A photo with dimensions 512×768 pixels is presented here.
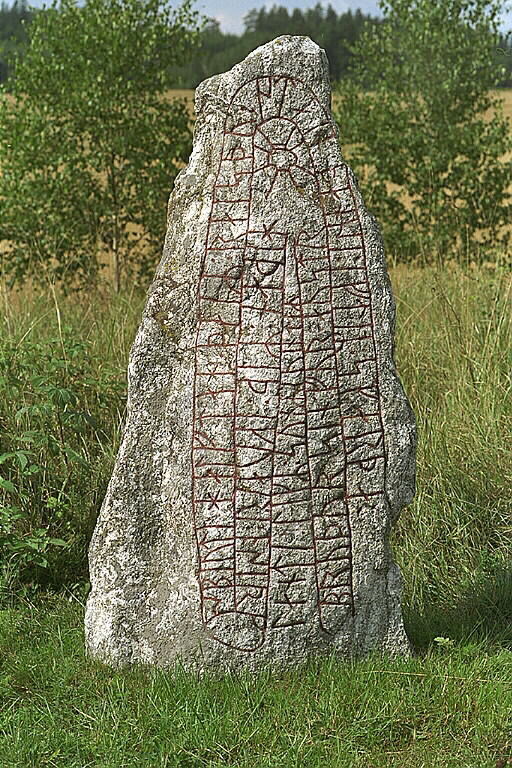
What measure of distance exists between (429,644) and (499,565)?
0.78 metres

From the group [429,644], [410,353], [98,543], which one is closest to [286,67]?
[98,543]

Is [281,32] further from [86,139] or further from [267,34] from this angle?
[86,139]

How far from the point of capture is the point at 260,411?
10.3ft

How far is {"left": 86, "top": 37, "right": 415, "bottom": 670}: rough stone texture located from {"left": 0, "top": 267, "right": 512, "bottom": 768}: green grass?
18cm

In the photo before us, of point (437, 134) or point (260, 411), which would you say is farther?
point (437, 134)

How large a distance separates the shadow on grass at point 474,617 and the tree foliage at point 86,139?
4.02 m

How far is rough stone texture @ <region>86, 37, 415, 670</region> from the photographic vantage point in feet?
10.3

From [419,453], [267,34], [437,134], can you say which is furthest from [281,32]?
[419,453]

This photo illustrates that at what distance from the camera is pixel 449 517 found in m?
4.30

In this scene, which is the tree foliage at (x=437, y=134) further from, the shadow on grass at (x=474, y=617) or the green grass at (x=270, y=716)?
the green grass at (x=270, y=716)

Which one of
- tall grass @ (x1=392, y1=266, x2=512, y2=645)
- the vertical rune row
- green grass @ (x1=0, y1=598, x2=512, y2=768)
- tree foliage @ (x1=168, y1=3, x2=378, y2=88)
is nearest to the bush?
green grass @ (x1=0, y1=598, x2=512, y2=768)

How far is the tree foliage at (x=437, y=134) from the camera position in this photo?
773 centimetres

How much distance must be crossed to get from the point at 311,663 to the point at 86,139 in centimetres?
497

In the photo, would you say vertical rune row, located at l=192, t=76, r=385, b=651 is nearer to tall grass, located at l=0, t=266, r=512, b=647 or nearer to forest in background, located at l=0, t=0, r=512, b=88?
tall grass, located at l=0, t=266, r=512, b=647
